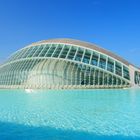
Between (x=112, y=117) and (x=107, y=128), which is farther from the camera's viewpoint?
(x=112, y=117)

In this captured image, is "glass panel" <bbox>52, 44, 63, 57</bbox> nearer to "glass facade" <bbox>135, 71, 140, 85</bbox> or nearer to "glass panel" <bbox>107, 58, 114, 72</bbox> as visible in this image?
"glass panel" <bbox>107, 58, 114, 72</bbox>

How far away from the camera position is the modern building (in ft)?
113

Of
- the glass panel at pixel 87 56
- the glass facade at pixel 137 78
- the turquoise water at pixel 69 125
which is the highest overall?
the glass panel at pixel 87 56

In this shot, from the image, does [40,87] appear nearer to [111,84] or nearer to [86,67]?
[86,67]

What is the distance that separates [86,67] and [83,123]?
81.6 ft

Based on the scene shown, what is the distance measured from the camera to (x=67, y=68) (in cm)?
3784

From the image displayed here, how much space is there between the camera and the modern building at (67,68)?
34.4m

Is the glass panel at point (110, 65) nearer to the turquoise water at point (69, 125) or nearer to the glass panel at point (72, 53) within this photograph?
the glass panel at point (72, 53)

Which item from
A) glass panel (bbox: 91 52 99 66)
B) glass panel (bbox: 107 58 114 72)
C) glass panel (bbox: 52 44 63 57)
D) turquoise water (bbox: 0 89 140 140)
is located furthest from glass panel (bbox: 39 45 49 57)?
turquoise water (bbox: 0 89 140 140)

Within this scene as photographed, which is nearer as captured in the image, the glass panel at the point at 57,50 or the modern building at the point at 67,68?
the modern building at the point at 67,68

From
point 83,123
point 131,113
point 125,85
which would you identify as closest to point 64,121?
point 83,123

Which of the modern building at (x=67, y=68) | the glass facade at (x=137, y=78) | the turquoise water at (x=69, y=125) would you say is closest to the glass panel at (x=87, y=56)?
the modern building at (x=67, y=68)

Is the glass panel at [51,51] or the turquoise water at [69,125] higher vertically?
the glass panel at [51,51]

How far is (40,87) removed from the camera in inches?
1449
